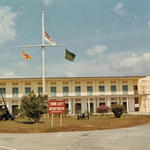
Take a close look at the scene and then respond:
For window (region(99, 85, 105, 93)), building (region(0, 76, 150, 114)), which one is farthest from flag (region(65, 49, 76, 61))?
window (region(99, 85, 105, 93))

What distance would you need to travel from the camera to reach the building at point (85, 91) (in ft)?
149

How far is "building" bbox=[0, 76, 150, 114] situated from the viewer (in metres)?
45.3

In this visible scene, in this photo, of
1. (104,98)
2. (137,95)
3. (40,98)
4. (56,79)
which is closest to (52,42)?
(40,98)

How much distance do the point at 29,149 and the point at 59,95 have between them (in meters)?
36.3

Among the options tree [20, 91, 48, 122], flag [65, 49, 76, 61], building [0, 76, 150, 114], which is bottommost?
tree [20, 91, 48, 122]

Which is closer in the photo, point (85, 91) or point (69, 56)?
point (69, 56)

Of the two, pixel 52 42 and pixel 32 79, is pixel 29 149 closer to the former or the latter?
pixel 52 42

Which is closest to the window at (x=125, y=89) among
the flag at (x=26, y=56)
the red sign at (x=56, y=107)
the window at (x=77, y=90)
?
the window at (x=77, y=90)

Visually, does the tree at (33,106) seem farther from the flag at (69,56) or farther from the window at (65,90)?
the window at (65,90)

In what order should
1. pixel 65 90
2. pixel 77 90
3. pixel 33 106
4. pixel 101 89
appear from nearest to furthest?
pixel 33 106, pixel 65 90, pixel 77 90, pixel 101 89

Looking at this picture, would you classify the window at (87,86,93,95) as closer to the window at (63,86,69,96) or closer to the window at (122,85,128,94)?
the window at (63,86,69,96)

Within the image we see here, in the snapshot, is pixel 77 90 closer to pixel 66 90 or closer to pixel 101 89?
pixel 66 90

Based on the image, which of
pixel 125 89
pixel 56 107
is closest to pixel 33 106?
pixel 56 107

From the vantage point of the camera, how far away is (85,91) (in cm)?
4656
